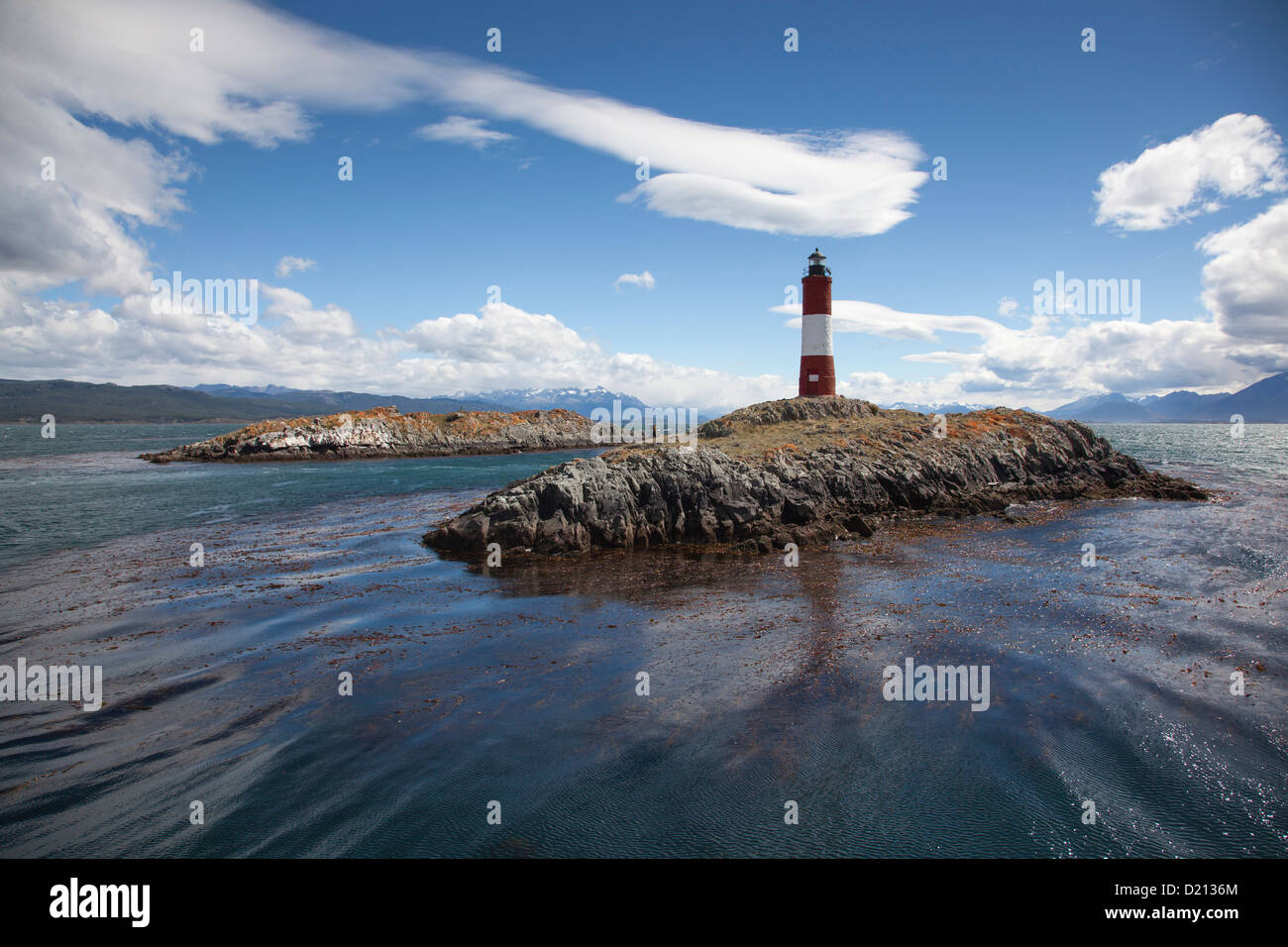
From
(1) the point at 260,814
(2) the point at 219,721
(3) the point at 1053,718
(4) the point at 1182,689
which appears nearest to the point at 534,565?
(2) the point at 219,721

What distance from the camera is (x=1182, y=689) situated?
13305 mm

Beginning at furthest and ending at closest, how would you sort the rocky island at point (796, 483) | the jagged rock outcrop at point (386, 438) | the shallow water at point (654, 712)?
the jagged rock outcrop at point (386, 438)
the rocky island at point (796, 483)
the shallow water at point (654, 712)

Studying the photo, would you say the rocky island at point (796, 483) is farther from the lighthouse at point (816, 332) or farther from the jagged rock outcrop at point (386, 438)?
the jagged rock outcrop at point (386, 438)

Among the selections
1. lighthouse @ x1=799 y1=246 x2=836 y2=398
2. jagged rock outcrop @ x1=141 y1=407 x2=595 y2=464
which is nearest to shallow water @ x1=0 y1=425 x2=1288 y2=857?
lighthouse @ x1=799 y1=246 x2=836 y2=398

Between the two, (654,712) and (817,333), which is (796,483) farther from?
(817,333)

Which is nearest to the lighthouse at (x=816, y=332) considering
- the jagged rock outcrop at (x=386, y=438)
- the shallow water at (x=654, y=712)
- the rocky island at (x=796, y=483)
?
the rocky island at (x=796, y=483)

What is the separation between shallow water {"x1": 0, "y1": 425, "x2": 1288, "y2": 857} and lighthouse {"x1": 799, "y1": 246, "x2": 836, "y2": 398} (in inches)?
1101

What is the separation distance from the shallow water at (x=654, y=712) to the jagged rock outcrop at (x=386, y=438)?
7017 cm

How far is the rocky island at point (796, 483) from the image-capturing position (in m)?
29.0

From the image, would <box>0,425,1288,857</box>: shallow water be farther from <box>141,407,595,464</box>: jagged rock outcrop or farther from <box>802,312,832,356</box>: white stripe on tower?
<box>141,407,595,464</box>: jagged rock outcrop

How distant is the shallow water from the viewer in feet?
29.8

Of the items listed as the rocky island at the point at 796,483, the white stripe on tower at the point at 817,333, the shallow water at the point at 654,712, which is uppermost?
the white stripe on tower at the point at 817,333
